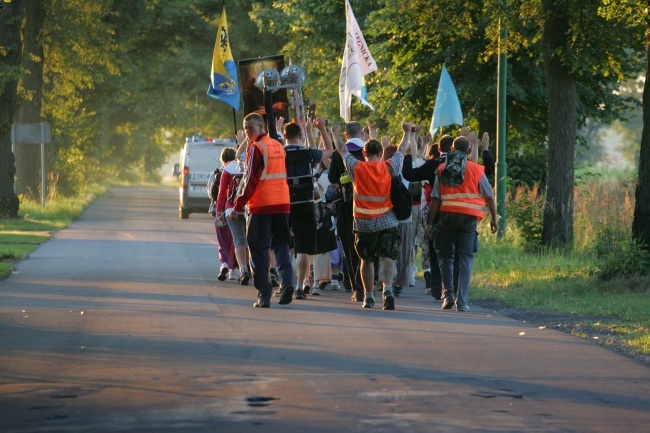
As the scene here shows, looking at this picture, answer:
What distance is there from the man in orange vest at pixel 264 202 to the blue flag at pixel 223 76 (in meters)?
8.92

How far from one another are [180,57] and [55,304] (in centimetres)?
4736

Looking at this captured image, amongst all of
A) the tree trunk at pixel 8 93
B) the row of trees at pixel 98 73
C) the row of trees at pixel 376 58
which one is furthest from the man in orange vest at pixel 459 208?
the tree trunk at pixel 8 93

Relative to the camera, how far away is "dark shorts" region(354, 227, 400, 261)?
1366 centimetres

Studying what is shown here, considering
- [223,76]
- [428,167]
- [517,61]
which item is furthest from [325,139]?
[517,61]

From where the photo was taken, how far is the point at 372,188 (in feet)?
44.5

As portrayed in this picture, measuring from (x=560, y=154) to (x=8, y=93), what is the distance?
1690cm

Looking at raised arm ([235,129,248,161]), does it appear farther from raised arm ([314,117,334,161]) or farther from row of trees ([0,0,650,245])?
row of trees ([0,0,650,245])

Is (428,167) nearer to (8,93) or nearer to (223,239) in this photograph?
(223,239)

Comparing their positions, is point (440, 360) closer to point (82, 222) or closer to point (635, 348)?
point (635, 348)

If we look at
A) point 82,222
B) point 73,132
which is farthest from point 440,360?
point 73,132

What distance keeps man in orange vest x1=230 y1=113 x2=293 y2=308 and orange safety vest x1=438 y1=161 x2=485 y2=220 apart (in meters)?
1.68

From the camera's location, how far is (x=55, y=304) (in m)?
13.8

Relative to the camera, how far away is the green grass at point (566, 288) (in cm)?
1284

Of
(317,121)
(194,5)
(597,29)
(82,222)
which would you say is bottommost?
(82,222)
